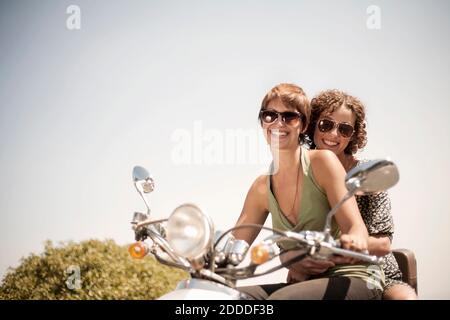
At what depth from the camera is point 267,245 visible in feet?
5.86

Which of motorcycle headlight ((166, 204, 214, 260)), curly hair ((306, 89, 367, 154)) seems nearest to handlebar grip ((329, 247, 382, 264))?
motorcycle headlight ((166, 204, 214, 260))

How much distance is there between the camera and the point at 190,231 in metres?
1.75

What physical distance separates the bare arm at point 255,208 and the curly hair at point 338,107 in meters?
0.80

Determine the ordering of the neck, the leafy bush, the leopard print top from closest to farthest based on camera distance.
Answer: the neck, the leopard print top, the leafy bush

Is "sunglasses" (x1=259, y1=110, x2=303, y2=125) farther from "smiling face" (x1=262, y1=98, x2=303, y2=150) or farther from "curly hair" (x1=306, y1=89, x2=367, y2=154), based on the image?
"curly hair" (x1=306, y1=89, x2=367, y2=154)

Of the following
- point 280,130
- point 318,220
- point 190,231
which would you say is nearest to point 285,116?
point 280,130

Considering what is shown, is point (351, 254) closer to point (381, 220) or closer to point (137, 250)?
point (137, 250)

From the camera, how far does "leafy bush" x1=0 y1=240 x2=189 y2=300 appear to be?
809 centimetres

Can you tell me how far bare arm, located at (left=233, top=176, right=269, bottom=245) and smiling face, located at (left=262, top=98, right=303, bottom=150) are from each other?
29cm

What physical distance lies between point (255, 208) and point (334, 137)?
838mm
